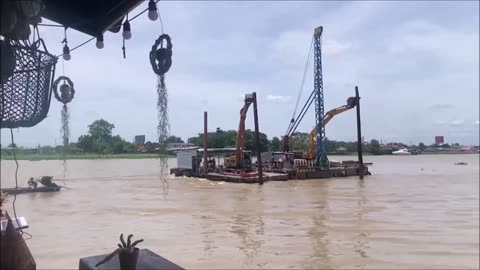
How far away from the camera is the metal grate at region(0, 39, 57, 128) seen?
2027 millimetres

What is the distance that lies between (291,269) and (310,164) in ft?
73.6

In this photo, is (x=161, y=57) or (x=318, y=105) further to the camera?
(x=318, y=105)

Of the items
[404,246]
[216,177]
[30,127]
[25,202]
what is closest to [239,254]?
[404,246]

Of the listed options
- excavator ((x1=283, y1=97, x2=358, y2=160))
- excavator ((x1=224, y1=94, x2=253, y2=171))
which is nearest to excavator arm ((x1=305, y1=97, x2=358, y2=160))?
excavator ((x1=283, y1=97, x2=358, y2=160))

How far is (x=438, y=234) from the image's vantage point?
1012 centimetres

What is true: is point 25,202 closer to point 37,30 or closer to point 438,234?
point 438,234

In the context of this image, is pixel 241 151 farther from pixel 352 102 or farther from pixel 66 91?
pixel 66 91

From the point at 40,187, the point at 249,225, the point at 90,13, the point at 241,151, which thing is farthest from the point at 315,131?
the point at 90,13

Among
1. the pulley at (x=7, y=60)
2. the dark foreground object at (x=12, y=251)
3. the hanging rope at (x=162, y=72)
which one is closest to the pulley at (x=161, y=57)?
the hanging rope at (x=162, y=72)

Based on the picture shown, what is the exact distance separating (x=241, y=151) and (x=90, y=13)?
2383 cm

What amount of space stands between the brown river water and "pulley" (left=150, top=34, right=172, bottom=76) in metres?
0.85

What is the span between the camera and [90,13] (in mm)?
2896

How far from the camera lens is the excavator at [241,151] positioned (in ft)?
85.6

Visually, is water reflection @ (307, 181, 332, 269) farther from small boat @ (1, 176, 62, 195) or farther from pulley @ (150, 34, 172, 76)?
small boat @ (1, 176, 62, 195)
